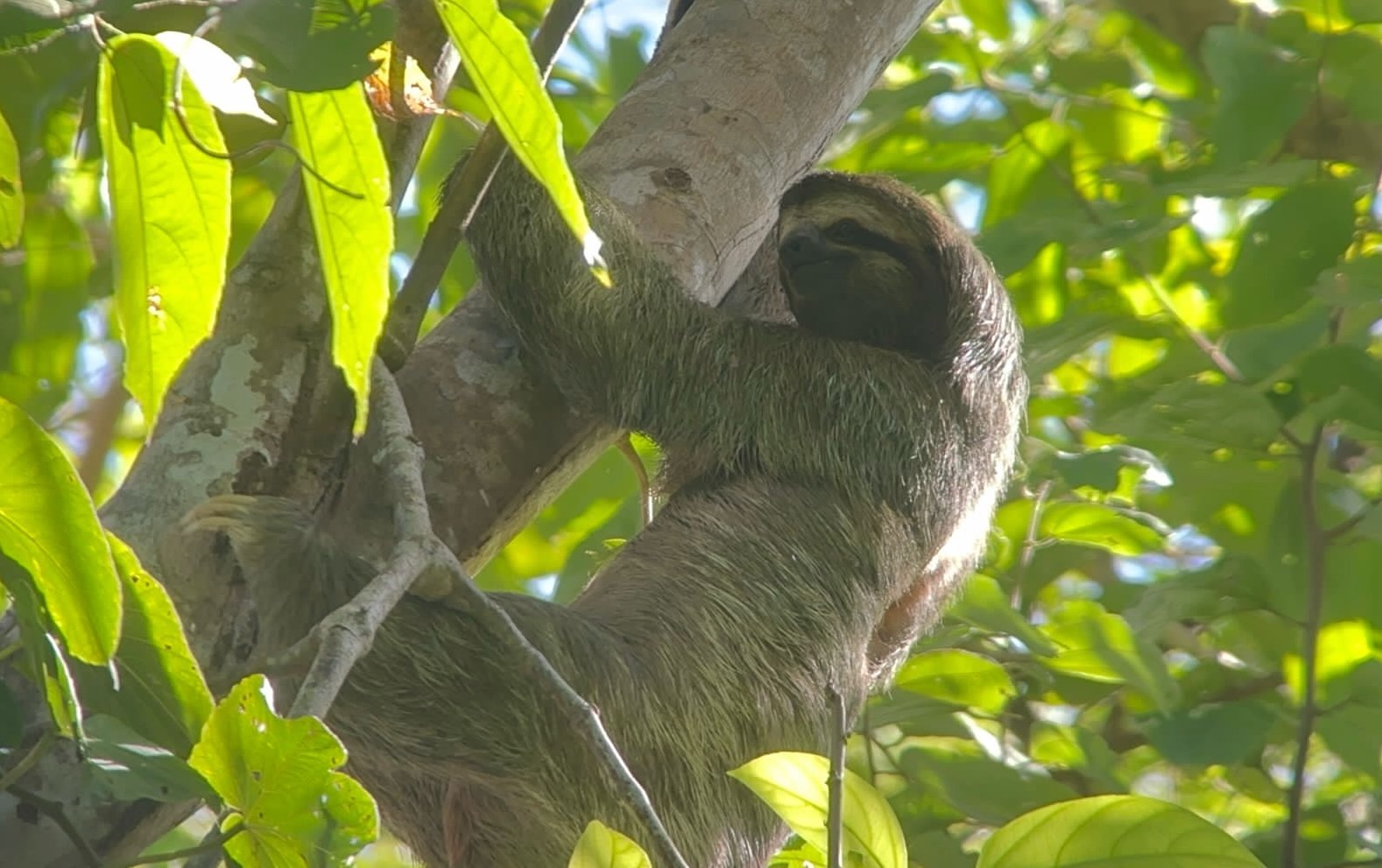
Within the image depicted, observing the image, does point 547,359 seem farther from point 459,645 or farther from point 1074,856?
point 1074,856

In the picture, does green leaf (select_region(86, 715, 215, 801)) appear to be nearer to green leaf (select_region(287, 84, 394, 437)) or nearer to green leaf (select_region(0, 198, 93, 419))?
green leaf (select_region(287, 84, 394, 437))

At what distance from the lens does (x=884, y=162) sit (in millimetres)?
7840

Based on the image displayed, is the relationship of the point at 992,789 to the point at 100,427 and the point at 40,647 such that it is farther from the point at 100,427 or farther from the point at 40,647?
the point at 100,427

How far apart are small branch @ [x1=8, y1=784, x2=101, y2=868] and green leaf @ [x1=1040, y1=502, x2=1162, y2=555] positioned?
13.6 ft

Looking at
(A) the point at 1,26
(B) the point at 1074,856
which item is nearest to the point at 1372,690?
(B) the point at 1074,856

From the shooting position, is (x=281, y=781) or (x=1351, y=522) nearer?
(x=281, y=781)

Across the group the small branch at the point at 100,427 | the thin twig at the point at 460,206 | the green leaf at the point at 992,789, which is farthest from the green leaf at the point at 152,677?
the small branch at the point at 100,427

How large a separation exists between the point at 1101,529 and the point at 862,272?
148cm

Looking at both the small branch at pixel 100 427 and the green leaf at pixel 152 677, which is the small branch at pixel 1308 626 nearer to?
the green leaf at pixel 152 677

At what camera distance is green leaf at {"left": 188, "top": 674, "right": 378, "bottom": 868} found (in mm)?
2354

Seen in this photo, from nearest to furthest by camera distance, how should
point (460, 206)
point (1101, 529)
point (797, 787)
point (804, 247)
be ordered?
point (797, 787) < point (460, 206) < point (804, 247) < point (1101, 529)

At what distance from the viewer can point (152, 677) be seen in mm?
2723

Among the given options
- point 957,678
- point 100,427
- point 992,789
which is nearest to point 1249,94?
point 957,678

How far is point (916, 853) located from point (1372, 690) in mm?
1776
